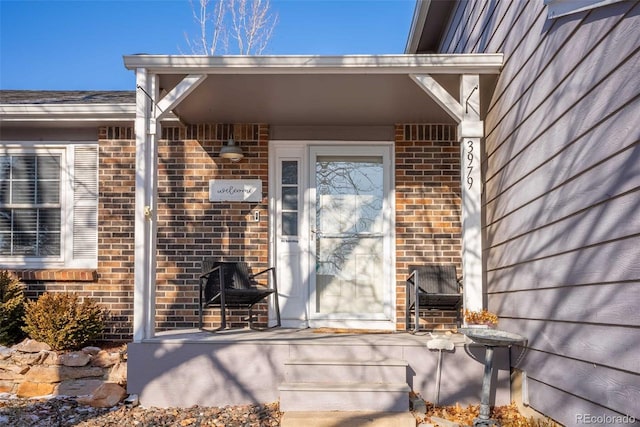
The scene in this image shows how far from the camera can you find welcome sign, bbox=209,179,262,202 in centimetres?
600

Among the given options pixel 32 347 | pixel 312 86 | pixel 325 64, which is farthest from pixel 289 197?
pixel 32 347

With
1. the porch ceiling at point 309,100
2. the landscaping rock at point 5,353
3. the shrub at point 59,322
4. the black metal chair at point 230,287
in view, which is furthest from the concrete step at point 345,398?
the landscaping rock at point 5,353

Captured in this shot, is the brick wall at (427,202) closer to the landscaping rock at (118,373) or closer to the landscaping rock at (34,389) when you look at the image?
the landscaping rock at (118,373)

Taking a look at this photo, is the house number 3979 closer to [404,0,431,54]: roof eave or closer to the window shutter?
[404,0,431,54]: roof eave

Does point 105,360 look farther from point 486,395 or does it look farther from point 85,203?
point 486,395

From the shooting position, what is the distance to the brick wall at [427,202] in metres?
5.93

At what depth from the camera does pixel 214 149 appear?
19.9 ft

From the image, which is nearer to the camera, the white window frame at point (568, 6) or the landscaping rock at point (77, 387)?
the white window frame at point (568, 6)

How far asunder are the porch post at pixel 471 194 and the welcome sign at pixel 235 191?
2.29 metres

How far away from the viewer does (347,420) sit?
3814 mm

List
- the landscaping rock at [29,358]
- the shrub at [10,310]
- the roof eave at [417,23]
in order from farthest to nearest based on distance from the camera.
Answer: the roof eave at [417,23]
the shrub at [10,310]
the landscaping rock at [29,358]

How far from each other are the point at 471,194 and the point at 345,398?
5.65 feet

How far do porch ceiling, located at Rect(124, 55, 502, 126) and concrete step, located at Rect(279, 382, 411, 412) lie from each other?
7.42ft

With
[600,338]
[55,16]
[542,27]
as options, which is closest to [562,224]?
[600,338]
